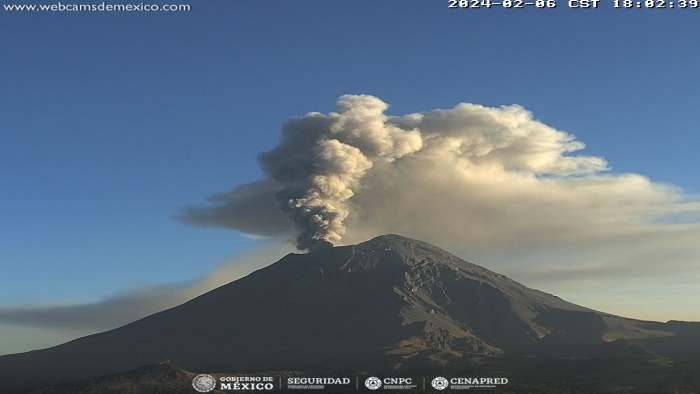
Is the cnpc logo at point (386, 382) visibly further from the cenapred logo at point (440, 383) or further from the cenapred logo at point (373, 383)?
the cenapred logo at point (440, 383)

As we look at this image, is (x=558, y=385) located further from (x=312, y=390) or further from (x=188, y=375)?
(x=188, y=375)

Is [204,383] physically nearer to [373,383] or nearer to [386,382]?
[373,383]

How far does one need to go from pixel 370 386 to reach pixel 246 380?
117 ft

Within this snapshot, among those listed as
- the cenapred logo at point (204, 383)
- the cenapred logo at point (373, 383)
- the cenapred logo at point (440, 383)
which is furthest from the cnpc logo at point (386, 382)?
the cenapred logo at point (204, 383)

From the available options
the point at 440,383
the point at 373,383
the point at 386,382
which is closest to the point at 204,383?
the point at 373,383

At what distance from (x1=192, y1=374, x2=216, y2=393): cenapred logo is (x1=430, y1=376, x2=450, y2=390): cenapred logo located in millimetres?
47123

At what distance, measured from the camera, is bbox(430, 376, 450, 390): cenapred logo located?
155250 mm

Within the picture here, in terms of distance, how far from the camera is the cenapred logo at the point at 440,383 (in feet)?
509

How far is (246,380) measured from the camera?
178500 mm

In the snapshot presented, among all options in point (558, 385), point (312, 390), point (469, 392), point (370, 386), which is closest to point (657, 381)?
point (558, 385)

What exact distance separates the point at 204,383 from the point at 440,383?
5120 centimetres

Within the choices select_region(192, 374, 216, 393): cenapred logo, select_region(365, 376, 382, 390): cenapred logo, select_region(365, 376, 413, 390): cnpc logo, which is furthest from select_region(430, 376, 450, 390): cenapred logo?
select_region(192, 374, 216, 393): cenapred logo

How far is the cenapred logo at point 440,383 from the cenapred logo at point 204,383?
47123 millimetres

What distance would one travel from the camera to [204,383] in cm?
16400
